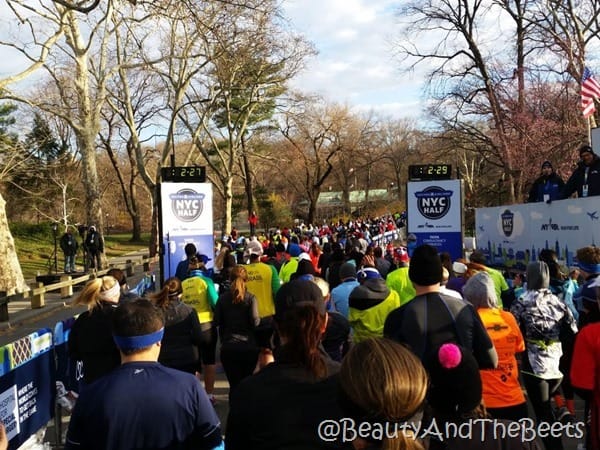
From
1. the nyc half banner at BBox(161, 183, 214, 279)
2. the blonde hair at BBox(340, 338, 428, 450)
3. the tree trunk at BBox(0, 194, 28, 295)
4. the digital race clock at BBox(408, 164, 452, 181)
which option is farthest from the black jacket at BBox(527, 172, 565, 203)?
the tree trunk at BBox(0, 194, 28, 295)

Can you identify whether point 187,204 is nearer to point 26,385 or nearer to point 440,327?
point 26,385

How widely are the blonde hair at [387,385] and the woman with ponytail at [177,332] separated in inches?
155

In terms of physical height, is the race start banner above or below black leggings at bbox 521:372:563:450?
above

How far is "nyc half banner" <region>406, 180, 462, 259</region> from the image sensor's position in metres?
15.3

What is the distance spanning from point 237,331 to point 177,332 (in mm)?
743

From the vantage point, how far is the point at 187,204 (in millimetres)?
14805

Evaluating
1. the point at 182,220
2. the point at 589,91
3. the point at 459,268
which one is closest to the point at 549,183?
the point at 459,268

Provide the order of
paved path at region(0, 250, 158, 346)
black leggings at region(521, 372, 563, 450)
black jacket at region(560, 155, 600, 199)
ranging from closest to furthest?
black leggings at region(521, 372, 563, 450) < black jacket at region(560, 155, 600, 199) < paved path at region(0, 250, 158, 346)

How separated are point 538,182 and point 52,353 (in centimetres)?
960

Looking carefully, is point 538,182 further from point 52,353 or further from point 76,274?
point 76,274

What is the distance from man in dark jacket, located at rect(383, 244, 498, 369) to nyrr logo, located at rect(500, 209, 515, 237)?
931cm

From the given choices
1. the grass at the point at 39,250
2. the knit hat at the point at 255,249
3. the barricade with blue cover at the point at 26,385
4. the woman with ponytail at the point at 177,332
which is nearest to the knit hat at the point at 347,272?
the knit hat at the point at 255,249

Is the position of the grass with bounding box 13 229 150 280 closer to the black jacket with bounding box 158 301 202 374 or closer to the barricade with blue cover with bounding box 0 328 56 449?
the barricade with blue cover with bounding box 0 328 56 449

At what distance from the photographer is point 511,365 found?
432cm
